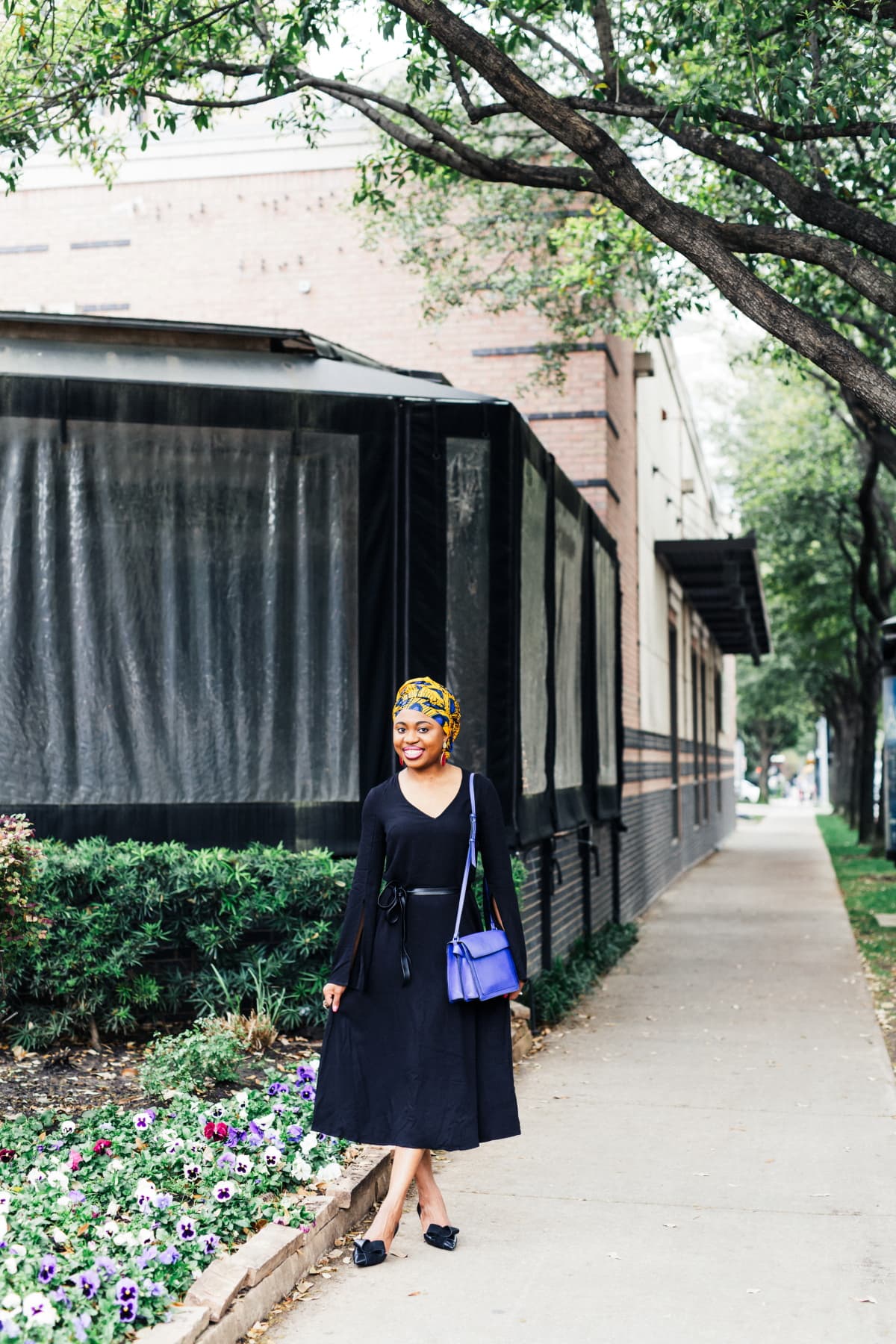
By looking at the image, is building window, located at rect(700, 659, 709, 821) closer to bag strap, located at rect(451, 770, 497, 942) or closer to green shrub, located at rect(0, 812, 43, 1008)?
green shrub, located at rect(0, 812, 43, 1008)

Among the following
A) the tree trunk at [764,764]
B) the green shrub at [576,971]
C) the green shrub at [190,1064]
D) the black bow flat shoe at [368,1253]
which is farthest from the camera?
the tree trunk at [764,764]

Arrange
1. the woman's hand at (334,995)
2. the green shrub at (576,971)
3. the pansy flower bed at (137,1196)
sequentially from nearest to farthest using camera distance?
the pansy flower bed at (137,1196) < the woman's hand at (334,995) < the green shrub at (576,971)

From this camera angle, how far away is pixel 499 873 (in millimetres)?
4898

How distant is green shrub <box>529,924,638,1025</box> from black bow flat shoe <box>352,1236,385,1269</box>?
171 inches

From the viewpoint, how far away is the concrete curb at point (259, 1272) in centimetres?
394

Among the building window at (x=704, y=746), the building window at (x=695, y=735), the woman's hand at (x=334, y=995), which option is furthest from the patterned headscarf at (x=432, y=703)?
the building window at (x=704, y=746)

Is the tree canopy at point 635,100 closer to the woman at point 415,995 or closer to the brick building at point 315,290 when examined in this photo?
the brick building at point 315,290

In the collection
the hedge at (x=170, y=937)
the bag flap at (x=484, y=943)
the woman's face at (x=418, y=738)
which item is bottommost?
the hedge at (x=170, y=937)

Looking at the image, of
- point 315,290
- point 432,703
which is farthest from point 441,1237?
point 315,290

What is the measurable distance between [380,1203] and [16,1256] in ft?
6.20

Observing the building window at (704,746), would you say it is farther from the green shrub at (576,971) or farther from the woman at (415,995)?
the woman at (415,995)

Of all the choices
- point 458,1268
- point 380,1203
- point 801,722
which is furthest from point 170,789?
point 801,722

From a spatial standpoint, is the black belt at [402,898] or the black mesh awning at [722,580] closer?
the black belt at [402,898]

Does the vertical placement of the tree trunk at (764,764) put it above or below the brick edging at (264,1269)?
above
